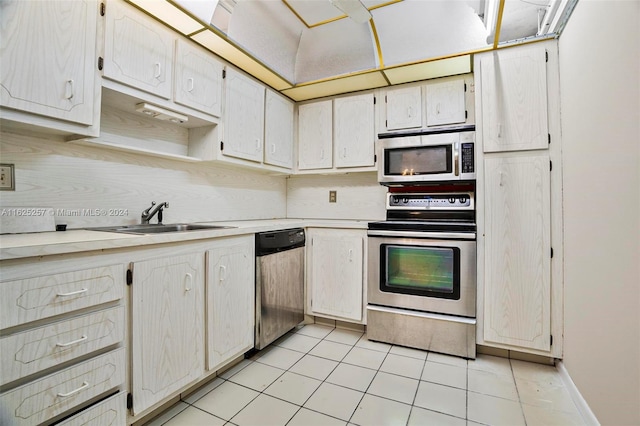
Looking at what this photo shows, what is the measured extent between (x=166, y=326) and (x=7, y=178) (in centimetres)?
103

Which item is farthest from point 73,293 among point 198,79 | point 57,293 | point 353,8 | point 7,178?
point 353,8

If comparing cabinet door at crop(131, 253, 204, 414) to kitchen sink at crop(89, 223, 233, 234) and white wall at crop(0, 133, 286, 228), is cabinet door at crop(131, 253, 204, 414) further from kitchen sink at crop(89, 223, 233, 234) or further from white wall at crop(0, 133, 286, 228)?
white wall at crop(0, 133, 286, 228)

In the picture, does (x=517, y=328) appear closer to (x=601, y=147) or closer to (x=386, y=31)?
(x=601, y=147)

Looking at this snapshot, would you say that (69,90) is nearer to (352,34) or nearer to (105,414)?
(105,414)

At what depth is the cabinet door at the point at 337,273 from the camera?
262cm

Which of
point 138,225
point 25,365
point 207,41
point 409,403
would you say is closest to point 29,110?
point 138,225

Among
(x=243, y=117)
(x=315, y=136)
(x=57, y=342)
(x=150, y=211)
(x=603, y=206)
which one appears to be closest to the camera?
(x=57, y=342)

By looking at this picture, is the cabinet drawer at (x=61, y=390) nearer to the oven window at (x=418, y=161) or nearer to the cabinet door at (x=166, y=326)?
the cabinet door at (x=166, y=326)

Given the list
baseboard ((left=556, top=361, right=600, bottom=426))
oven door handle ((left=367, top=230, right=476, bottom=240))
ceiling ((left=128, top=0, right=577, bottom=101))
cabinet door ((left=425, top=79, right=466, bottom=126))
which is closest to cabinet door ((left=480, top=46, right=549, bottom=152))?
ceiling ((left=128, top=0, right=577, bottom=101))

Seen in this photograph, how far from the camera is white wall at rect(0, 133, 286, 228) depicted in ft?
4.90

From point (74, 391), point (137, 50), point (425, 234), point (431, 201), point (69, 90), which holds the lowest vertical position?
point (74, 391)

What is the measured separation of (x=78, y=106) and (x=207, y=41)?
97cm

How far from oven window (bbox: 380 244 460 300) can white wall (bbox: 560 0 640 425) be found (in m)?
0.69

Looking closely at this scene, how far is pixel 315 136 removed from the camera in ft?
10.2
